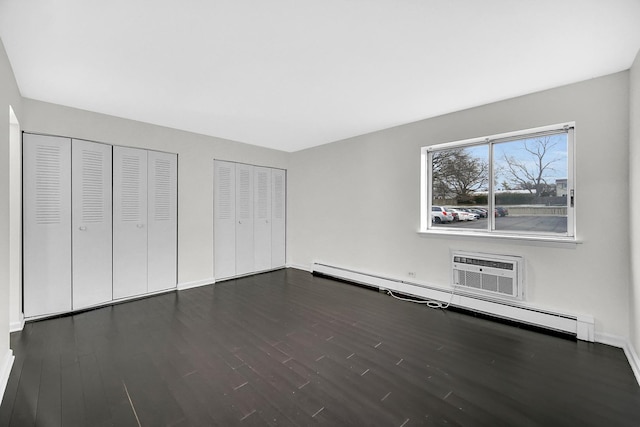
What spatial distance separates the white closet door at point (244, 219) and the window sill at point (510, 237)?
3.00 metres

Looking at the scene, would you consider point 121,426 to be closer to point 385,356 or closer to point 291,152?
point 385,356

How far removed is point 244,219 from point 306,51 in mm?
3435

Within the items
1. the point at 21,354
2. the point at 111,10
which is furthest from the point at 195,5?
the point at 21,354

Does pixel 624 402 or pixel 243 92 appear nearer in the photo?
pixel 624 402

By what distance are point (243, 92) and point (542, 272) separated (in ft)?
12.1

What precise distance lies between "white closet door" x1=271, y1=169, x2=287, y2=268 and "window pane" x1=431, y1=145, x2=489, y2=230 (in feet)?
9.72

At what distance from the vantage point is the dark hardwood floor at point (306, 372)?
5.52 ft

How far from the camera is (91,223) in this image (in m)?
3.40

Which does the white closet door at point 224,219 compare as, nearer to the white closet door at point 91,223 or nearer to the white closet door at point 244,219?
the white closet door at point 244,219

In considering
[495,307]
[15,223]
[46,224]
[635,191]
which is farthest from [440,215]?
[15,223]

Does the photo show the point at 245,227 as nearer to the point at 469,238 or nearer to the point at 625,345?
the point at 469,238

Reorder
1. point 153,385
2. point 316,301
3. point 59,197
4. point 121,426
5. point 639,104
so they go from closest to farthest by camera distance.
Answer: point 121,426 < point 153,385 < point 639,104 < point 59,197 < point 316,301

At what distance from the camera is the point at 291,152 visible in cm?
578

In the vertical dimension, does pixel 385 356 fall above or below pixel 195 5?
below
